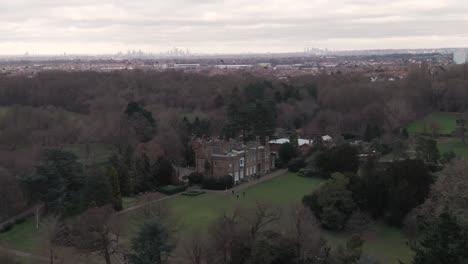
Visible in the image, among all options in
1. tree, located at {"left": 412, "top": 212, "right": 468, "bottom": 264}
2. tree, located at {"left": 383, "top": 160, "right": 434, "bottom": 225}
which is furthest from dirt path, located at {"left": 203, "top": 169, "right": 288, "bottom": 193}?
tree, located at {"left": 412, "top": 212, "right": 468, "bottom": 264}

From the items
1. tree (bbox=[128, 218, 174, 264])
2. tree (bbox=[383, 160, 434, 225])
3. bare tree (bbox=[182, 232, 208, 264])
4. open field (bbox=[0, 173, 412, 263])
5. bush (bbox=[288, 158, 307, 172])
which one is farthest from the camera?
bush (bbox=[288, 158, 307, 172])

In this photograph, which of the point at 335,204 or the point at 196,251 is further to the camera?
the point at 335,204

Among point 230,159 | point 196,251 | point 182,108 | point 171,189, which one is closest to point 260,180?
point 230,159

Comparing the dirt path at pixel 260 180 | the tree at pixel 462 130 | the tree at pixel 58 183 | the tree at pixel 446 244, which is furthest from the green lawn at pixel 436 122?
the tree at pixel 446 244

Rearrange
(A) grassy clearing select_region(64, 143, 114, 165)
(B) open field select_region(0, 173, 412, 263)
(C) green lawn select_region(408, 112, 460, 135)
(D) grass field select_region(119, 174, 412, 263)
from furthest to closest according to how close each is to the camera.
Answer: (C) green lawn select_region(408, 112, 460, 135), (A) grassy clearing select_region(64, 143, 114, 165), (B) open field select_region(0, 173, 412, 263), (D) grass field select_region(119, 174, 412, 263)

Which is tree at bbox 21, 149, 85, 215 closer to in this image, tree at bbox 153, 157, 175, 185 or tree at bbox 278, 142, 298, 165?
tree at bbox 153, 157, 175, 185

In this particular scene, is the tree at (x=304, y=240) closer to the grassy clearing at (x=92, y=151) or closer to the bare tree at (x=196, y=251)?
the bare tree at (x=196, y=251)

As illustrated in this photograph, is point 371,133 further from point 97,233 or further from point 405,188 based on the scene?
point 97,233
